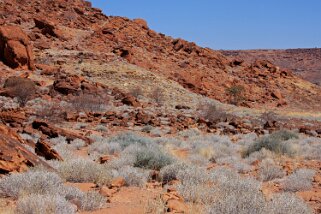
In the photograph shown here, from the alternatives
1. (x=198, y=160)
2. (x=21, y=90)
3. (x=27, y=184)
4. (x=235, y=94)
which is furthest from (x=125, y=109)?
(x=235, y=94)

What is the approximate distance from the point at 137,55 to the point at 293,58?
9608 cm

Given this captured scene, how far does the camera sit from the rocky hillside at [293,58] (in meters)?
118

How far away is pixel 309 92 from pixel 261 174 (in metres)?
46.4

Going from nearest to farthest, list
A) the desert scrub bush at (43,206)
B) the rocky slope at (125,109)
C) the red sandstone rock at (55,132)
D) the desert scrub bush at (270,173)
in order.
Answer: the desert scrub bush at (43,206) → the rocky slope at (125,109) → the desert scrub bush at (270,173) → the red sandstone rock at (55,132)

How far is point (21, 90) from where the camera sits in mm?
22906

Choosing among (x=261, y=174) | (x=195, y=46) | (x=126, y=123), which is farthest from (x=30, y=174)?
(x=195, y=46)

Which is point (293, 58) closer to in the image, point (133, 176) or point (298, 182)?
point (298, 182)

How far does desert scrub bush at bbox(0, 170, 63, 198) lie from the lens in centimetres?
539

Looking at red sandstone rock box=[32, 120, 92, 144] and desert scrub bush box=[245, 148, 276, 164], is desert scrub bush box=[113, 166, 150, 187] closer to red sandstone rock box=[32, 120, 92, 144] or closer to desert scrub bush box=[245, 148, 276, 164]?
desert scrub bush box=[245, 148, 276, 164]

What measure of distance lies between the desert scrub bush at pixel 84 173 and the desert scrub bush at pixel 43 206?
208 cm

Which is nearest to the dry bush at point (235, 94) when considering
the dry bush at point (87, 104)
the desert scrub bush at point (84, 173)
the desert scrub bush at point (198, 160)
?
the dry bush at point (87, 104)

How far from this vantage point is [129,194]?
6262 millimetres

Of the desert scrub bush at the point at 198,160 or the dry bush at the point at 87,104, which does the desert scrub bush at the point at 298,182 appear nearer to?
the desert scrub bush at the point at 198,160

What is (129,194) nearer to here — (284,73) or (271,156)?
(271,156)
